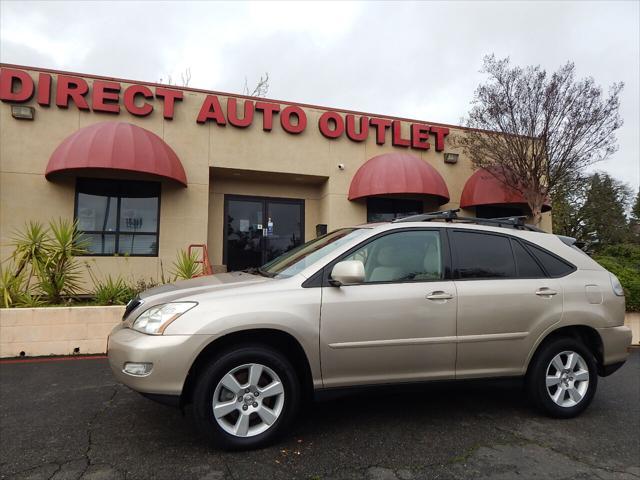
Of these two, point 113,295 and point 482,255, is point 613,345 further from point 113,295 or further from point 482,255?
point 113,295

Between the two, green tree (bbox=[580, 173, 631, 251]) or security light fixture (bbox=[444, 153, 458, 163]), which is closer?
security light fixture (bbox=[444, 153, 458, 163])

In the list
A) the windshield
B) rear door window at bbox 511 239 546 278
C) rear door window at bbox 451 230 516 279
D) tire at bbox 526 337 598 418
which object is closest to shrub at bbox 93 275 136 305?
the windshield

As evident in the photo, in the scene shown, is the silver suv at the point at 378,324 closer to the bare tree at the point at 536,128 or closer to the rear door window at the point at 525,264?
the rear door window at the point at 525,264

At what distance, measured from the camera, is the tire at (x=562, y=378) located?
3.61 m

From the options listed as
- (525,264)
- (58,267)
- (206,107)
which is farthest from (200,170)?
(525,264)

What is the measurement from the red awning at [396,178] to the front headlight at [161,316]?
8317 millimetres

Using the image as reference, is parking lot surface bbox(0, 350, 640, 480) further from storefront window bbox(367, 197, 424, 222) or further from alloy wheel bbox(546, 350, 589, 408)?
storefront window bbox(367, 197, 424, 222)

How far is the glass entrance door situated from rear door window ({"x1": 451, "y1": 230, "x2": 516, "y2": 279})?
807cm

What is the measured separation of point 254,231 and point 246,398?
876 cm

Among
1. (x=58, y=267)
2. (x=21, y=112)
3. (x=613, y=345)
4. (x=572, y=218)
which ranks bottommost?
(x=613, y=345)

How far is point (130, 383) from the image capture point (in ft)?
9.43

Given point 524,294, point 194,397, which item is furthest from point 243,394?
point 524,294

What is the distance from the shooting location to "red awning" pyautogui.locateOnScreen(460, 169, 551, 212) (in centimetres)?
1150

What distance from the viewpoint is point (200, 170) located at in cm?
1028
